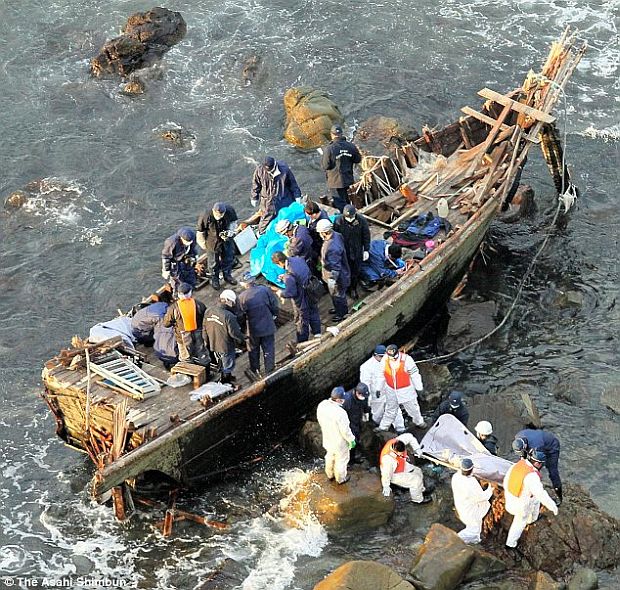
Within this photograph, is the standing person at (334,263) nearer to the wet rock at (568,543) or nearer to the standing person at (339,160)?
the standing person at (339,160)

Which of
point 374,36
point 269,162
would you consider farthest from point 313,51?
point 269,162

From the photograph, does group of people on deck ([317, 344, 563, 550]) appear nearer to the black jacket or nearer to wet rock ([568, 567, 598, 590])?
wet rock ([568, 567, 598, 590])

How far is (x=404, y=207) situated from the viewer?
18391mm

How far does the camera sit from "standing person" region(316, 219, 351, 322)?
573 inches

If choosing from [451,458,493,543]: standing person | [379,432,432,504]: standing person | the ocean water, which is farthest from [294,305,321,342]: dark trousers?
[451,458,493,543]: standing person

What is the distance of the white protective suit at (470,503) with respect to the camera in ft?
41.2

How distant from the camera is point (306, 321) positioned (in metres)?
14.6

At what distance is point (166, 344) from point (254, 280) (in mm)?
2396

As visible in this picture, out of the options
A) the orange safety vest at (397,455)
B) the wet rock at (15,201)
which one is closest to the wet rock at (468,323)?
the orange safety vest at (397,455)

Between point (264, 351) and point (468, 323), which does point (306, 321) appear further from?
point (468, 323)

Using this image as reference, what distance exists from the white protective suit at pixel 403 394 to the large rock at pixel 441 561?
2.37 metres

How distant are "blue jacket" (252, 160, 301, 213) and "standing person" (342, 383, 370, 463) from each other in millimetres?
4070

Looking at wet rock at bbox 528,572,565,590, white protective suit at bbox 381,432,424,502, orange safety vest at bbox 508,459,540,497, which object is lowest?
wet rock at bbox 528,572,565,590

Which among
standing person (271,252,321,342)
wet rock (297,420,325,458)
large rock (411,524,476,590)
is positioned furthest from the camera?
wet rock (297,420,325,458)
